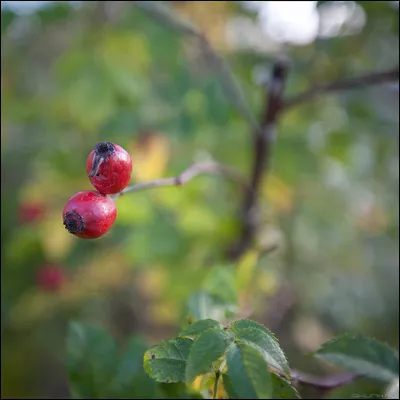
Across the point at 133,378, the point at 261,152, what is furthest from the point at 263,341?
the point at 261,152

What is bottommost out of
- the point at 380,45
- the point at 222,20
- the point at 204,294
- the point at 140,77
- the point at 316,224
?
the point at 204,294

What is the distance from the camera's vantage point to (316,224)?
2.63 metres

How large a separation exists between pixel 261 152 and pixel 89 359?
3.30ft

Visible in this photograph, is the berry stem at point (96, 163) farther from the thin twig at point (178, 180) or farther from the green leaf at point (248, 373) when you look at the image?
the green leaf at point (248, 373)

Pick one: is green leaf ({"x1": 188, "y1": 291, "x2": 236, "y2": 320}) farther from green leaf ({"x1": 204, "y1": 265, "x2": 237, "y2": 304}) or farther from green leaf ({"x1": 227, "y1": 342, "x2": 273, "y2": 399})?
green leaf ({"x1": 227, "y1": 342, "x2": 273, "y2": 399})

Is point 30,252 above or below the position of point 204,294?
above

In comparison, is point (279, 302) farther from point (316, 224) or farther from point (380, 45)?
point (380, 45)

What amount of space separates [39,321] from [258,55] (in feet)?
6.64

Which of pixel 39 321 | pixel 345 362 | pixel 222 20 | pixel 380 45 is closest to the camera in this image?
pixel 345 362

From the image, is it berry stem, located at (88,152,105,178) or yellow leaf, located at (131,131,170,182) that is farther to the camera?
yellow leaf, located at (131,131,170,182)

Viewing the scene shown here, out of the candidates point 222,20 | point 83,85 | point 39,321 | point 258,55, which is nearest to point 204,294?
point 258,55

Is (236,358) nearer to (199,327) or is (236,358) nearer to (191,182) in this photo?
(199,327)

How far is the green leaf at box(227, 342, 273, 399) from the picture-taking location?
61 centimetres

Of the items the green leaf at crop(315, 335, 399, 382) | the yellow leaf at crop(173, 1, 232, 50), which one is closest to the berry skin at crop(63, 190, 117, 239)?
the green leaf at crop(315, 335, 399, 382)
